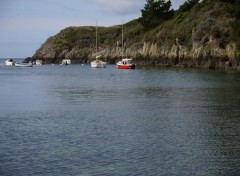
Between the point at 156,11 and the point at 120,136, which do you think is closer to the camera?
the point at 120,136

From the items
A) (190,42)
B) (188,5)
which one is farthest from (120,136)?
(188,5)

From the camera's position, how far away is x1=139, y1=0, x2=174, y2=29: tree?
157375 mm

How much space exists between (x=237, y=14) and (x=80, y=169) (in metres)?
88.8

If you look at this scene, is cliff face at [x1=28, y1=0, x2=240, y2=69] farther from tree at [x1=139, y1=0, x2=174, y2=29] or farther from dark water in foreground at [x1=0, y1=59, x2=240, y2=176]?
dark water in foreground at [x1=0, y1=59, x2=240, y2=176]

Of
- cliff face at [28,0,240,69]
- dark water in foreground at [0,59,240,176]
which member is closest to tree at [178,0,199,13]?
cliff face at [28,0,240,69]

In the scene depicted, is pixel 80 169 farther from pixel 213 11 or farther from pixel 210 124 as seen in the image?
pixel 213 11

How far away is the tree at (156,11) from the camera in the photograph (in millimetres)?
157375

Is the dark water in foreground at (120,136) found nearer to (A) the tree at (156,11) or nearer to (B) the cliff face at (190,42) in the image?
(B) the cliff face at (190,42)

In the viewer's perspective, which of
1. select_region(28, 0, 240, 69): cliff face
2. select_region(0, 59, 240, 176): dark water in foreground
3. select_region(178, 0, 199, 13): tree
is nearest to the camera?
select_region(0, 59, 240, 176): dark water in foreground

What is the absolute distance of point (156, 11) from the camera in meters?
158

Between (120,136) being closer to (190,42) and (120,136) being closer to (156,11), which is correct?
(190,42)

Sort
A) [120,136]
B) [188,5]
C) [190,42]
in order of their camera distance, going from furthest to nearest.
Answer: [188,5]
[190,42]
[120,136]

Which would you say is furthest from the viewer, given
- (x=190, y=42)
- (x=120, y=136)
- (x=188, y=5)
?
(x=188, y=5)

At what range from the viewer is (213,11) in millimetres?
124812
